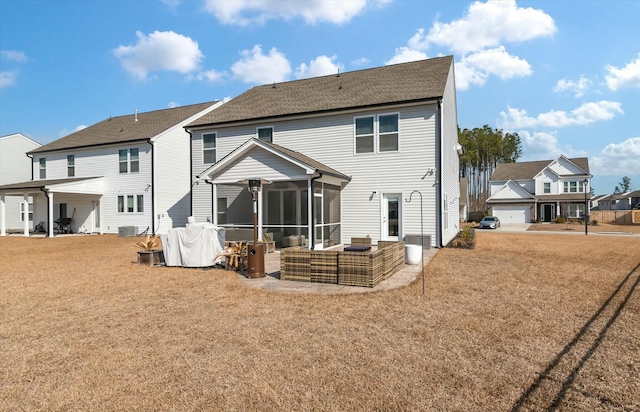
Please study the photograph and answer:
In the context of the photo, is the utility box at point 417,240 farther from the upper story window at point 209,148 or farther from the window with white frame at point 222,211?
the upper story window at point 209,148

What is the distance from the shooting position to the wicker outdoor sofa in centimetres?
801

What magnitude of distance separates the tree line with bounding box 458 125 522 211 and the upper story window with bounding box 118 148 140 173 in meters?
53.7

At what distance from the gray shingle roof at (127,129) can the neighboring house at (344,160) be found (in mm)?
7414

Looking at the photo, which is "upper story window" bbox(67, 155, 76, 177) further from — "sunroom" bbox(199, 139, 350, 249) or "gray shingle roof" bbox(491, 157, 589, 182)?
"gray shingle roof" bbox(491, 157, 589, 182)

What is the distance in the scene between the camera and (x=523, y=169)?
168ft

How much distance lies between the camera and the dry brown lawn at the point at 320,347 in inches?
136

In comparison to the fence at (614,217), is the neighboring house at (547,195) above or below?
→ above

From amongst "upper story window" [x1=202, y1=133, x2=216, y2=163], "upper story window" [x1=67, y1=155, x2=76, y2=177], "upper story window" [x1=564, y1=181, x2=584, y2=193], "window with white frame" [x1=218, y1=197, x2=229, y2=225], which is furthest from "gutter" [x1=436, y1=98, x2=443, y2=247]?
"upper story window" [x1=564, y1=181, x2=584, y2=193]

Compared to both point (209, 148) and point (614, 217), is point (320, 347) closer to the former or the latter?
point (209, 148)

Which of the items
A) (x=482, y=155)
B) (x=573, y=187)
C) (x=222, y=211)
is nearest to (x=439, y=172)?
(x=222, y=211)

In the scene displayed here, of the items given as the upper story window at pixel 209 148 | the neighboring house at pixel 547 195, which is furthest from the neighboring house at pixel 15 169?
the neighboring house at pixel 547 195

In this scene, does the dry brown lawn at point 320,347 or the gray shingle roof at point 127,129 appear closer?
the dry brown lawn at point 320,347

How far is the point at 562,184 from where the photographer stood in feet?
153

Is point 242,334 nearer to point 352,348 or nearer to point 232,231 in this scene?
point 352,348
